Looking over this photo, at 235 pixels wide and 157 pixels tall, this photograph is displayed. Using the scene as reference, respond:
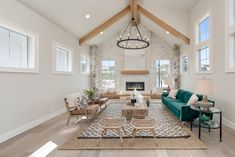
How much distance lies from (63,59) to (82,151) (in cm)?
485

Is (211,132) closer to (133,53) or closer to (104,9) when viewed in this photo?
(104,9)

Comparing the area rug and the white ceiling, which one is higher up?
the white ceiling

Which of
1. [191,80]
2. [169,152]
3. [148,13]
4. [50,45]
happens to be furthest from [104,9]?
[169,152]

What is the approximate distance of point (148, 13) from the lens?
306 inches

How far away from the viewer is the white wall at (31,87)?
12.2 ft

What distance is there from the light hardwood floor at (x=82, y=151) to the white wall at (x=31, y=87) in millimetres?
390

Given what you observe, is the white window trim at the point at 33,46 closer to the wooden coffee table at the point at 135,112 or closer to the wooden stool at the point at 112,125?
the wooden stool at the point at 112,125

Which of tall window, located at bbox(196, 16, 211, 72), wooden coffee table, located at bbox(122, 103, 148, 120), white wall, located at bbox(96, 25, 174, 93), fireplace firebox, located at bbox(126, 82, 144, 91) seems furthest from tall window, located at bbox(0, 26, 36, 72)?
fireplace firebox, located at bbox(126, 82, 144, 91)

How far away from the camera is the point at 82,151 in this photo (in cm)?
308

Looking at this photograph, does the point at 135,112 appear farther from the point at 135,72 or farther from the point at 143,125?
the point at 135,72

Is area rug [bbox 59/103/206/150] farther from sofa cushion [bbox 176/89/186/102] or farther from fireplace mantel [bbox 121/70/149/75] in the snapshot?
fireplace mantel [bbox 121/70/149/75]

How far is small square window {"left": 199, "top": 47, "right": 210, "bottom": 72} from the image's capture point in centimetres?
599

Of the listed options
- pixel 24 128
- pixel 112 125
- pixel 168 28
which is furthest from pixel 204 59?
pixel 24 128

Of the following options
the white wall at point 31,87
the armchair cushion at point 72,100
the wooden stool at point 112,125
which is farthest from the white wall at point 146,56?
the wooden stool at point 112,125
